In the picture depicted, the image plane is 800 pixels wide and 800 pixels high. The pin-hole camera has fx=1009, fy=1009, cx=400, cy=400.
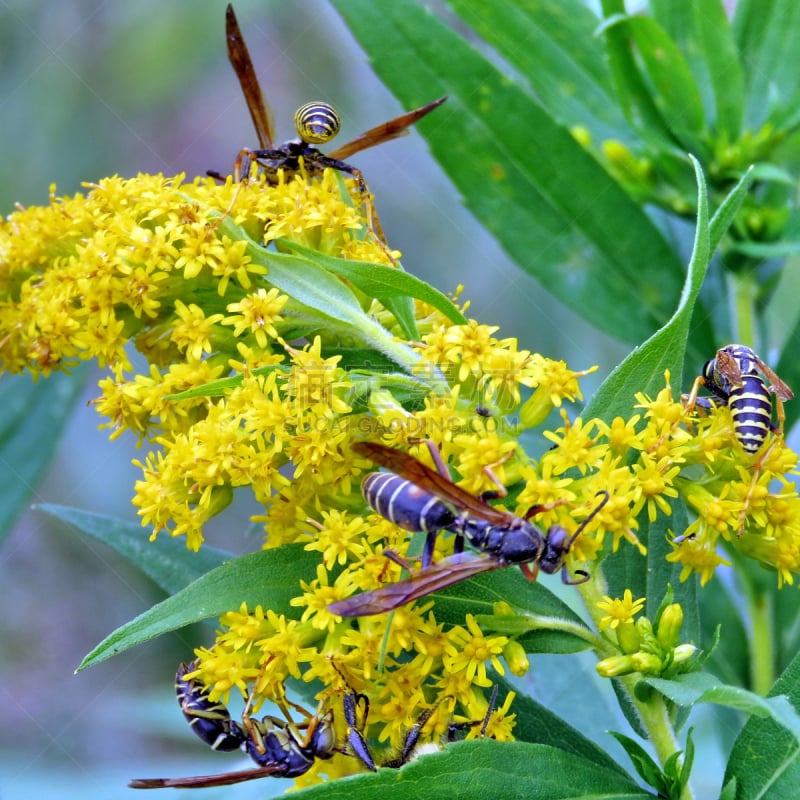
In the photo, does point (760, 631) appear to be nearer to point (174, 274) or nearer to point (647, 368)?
point (647, 368)

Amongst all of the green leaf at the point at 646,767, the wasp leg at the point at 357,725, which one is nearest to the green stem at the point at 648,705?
the green leaf at the point at 646,767

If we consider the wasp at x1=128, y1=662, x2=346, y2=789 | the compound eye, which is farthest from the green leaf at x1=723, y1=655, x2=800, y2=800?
the compound eye

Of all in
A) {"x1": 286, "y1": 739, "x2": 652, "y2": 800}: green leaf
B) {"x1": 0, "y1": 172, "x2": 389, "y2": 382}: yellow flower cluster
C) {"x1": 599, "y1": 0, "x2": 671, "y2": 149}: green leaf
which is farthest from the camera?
{"x1": 599, "y1": 0, "x2": 671, "y2": 149}: green leaf

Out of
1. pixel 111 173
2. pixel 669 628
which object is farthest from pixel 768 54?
pixel 111 173

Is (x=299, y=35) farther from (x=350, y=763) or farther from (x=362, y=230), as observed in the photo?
(x=350, y=763)

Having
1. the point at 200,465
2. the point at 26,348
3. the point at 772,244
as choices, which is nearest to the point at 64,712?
the point at 26,348

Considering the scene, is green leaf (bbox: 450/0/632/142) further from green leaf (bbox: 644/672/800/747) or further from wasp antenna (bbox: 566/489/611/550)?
green leaf (bbox: 644/672/800/747)
